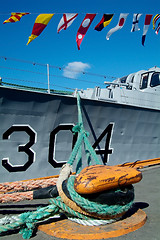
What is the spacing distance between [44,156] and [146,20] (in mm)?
4872

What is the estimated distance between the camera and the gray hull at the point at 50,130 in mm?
4859

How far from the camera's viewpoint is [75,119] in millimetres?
5648

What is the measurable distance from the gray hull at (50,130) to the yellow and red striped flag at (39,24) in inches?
59.4

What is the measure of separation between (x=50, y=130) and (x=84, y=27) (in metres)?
2.81

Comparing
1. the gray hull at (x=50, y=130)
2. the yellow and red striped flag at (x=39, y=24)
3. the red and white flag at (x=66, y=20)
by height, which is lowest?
the gray hull at (x=50, y=130)

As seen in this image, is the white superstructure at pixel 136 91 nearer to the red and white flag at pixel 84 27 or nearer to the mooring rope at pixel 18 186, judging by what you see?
the red and white flag at pixel 84 27

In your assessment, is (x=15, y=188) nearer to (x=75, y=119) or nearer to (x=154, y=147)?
(x=75, y=119)

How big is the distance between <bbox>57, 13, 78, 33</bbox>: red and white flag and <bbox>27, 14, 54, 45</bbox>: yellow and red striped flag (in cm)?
39

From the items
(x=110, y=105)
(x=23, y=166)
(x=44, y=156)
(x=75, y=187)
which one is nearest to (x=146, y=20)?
(x=110, y=105)

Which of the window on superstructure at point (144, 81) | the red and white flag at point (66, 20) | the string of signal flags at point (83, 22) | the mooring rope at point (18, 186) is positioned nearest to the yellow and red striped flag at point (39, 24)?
the string of signal flags at point (83, 22)

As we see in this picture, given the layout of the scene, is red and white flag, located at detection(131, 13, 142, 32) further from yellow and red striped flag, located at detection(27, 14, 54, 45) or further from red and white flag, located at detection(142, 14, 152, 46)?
yellow and red striped flag, located at detection(27, 14, 54, 45)

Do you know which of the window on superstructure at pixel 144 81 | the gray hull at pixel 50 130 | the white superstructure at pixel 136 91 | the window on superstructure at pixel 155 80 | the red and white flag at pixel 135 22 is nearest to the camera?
the gray hull at pixel 50 130

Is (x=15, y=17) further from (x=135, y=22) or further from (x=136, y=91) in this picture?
(x=136, y=91)

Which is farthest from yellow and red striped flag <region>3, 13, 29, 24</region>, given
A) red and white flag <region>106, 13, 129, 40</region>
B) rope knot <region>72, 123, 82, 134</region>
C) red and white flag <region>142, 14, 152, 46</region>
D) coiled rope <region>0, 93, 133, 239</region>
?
coiled rope <region>0, 93, 133, 239</region>
